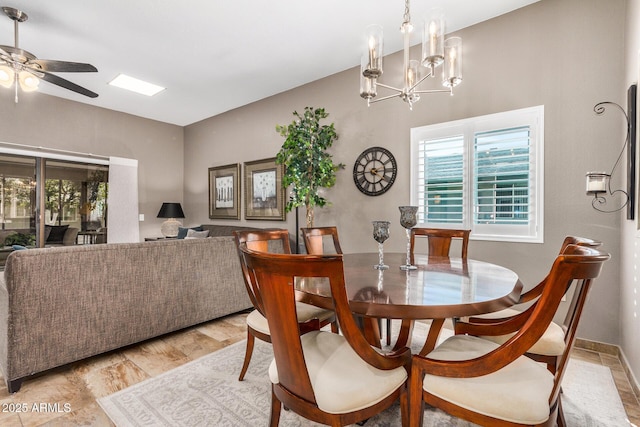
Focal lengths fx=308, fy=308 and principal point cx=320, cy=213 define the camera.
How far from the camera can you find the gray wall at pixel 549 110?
235 cm

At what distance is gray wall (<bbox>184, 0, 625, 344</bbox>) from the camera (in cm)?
235

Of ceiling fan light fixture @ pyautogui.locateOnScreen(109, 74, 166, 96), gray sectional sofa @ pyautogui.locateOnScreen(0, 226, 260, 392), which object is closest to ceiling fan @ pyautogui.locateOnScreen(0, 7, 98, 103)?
ceiling fan light fixture @ pyautogui.locateOnScreen(109, 74, 166, 96)

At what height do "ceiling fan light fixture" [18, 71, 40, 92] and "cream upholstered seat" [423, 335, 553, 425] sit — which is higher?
"ceiling fan light fixture" [18, 71, 40, 92]

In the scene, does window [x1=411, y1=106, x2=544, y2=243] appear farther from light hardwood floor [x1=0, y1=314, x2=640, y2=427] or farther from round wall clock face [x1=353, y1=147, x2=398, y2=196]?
light hardwood floor [x1=0, y1=314, x2=640, y2=427]

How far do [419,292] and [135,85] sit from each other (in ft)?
15.7

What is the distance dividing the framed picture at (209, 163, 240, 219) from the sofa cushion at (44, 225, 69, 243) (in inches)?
87.7

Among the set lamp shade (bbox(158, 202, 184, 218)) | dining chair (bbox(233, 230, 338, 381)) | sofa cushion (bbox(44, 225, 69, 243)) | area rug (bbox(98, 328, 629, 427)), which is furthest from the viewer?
lamp shade (bbox(158, 202, 184, 218))

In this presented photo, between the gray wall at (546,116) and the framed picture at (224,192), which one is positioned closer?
the gray wall at (546,116)

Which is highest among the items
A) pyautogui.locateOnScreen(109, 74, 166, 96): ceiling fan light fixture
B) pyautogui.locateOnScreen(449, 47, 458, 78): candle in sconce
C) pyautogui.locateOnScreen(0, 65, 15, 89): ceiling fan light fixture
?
pyautogui.locateOnScreen(109, 74, 166, 96): ceiling fan light fixture

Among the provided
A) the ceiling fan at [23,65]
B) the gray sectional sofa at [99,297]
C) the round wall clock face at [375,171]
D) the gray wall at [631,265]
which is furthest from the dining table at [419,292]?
the ceiling fan at [23,65]

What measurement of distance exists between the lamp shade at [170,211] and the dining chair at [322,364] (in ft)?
16.9

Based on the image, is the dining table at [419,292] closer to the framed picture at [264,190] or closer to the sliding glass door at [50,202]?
the framed picture at [264,190]

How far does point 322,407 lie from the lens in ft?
3.49

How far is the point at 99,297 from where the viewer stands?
2225 millimetres
